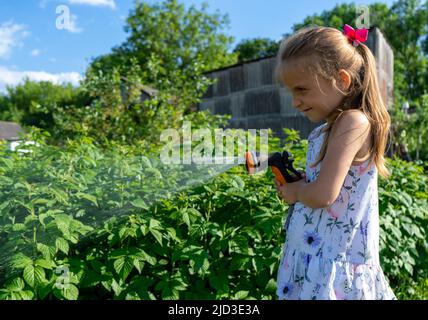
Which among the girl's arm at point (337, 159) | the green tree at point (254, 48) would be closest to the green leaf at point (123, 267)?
the girl's arm at point (337, 159)

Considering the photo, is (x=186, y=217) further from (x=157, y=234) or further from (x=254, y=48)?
(x=254, y=48)

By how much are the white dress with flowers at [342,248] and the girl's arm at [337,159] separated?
0.11 m

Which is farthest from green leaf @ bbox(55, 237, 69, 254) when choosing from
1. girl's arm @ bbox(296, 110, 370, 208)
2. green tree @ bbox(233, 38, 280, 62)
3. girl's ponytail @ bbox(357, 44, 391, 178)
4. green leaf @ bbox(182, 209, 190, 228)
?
green tree @ bbox(233, 38, 280, 62)

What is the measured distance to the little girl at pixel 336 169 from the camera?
4.58 ft

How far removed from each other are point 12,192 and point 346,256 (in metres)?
1.38

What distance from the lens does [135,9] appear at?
69.6ft

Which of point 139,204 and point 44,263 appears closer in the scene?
point 44,263

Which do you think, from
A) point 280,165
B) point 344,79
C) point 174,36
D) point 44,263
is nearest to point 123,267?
point 44,263

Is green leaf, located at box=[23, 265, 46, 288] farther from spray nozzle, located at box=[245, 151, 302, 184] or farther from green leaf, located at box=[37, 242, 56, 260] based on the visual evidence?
spray nozzle, located at box=[245, 151, 302, 184]

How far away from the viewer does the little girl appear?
4.58 ft

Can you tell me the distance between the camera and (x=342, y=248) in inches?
58.1

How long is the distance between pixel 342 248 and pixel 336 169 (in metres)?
0.27
